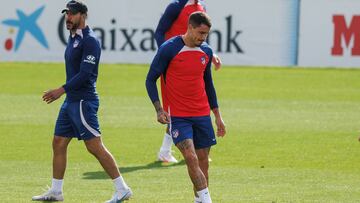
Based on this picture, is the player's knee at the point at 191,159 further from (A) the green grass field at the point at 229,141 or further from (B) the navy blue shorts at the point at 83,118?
(B) the navy blue shorts at the point at 83,118

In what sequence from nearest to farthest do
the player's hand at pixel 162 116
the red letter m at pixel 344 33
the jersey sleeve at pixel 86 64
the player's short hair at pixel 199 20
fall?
the player's short hair at pixel 199 20
the player's hand at pixel 162 116
the jersey sleeve at pixel 86 64
the red letter m at pixel 344 33

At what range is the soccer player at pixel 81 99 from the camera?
458 inches

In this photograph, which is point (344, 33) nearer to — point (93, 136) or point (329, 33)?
point (329, 33)

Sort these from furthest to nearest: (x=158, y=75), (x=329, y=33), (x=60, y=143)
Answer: (x=329, y=33) → (x=60, y=143) → (x=158, y=75)

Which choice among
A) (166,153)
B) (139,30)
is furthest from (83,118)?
(139,30)

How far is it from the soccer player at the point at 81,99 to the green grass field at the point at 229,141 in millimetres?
274

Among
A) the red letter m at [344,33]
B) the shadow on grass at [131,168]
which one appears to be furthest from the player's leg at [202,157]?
the red letter m at [344,33]

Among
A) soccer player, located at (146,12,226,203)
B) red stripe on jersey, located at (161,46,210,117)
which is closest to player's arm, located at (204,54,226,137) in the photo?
soccer player, located at (146,12,226,203)

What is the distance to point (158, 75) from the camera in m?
10.9

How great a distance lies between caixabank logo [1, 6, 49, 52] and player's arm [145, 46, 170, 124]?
65.1 feet

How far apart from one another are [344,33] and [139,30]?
5.74 metres

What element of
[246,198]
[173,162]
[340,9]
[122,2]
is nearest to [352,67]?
[340,9]

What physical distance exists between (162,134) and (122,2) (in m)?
12.9

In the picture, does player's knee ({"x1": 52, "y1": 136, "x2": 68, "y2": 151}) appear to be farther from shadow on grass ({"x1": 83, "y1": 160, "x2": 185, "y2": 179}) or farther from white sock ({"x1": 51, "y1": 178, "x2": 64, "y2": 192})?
shadow on grass ({"x1": 83, "y1": 160, "x2": 185, "y2": 179})
